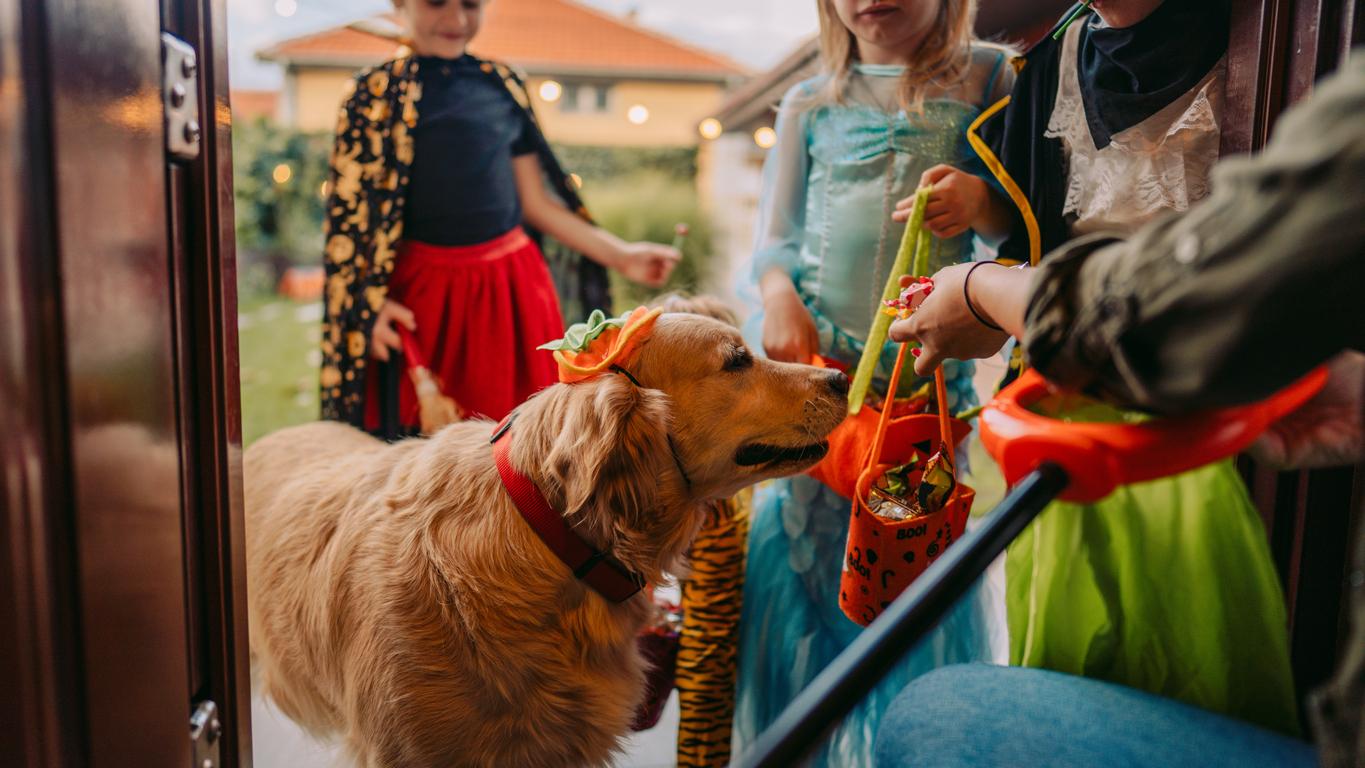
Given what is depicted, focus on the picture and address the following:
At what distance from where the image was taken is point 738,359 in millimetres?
1255

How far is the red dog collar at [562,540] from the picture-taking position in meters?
1.12

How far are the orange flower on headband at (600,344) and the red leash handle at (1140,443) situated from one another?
1.89 ft

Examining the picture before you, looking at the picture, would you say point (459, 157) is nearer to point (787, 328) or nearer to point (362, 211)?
point (362, 211)

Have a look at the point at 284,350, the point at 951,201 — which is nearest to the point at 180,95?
the point at 951,201

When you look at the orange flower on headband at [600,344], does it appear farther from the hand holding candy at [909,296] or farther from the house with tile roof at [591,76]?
the house with tile roof at [591,76]

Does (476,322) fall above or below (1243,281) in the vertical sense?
below

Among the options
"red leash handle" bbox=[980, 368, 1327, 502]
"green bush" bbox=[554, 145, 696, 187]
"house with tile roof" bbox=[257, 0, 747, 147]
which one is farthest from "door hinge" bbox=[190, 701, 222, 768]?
"green bush" bbox=[554, 145, 696, 187]

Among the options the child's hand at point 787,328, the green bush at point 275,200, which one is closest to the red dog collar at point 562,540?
the child's hand at point 787,328

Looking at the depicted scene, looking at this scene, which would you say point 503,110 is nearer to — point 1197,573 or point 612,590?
point 612,590

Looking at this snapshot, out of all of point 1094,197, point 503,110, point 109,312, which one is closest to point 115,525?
point 109,312

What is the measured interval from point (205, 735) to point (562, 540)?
0.45 meters

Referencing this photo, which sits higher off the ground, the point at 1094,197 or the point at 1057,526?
the point at 1094,197

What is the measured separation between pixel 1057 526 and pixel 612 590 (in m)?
0.57

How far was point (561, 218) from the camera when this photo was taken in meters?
2.08
